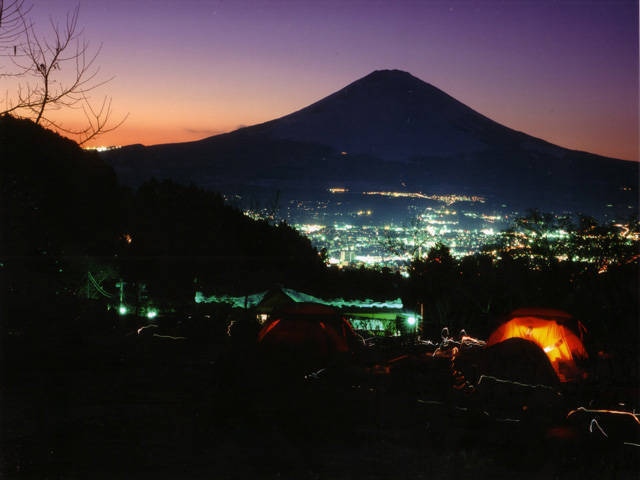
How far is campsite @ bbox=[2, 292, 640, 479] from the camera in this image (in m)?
5.68

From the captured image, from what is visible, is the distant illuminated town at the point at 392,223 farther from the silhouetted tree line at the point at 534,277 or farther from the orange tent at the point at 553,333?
the orange tent at the point at 553,333

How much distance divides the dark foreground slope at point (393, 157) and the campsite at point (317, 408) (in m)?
40.4

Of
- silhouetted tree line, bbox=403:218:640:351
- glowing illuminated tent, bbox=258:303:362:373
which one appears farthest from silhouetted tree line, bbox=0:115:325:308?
silhouetted tree line, bbox=403:218:640:351

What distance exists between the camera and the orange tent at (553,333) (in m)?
11.0

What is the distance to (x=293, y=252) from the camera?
27688 millimetres

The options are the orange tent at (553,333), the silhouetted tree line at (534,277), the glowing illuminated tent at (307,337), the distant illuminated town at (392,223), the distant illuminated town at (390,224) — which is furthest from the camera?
the distant illuminated town at (390,224)

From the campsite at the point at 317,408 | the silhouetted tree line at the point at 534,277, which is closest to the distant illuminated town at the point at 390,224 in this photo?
the silhouetted tree line at the point at 534,277

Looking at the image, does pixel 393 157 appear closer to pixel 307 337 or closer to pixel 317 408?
pixel 307 337

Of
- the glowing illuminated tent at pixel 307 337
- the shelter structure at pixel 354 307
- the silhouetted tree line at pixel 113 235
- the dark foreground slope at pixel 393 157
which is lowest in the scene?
the shelter structure at pixel 354 307

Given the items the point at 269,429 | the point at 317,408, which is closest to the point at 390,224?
the point at 317,408

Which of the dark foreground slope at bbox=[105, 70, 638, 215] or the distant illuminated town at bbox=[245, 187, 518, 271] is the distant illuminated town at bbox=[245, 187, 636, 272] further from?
the dark foreground slope at bbox=[105, 70, 638, 215]

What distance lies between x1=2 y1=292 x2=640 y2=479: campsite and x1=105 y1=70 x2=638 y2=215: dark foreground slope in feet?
132

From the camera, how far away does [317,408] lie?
783 centimetres

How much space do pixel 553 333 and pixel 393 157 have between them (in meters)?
65.8
